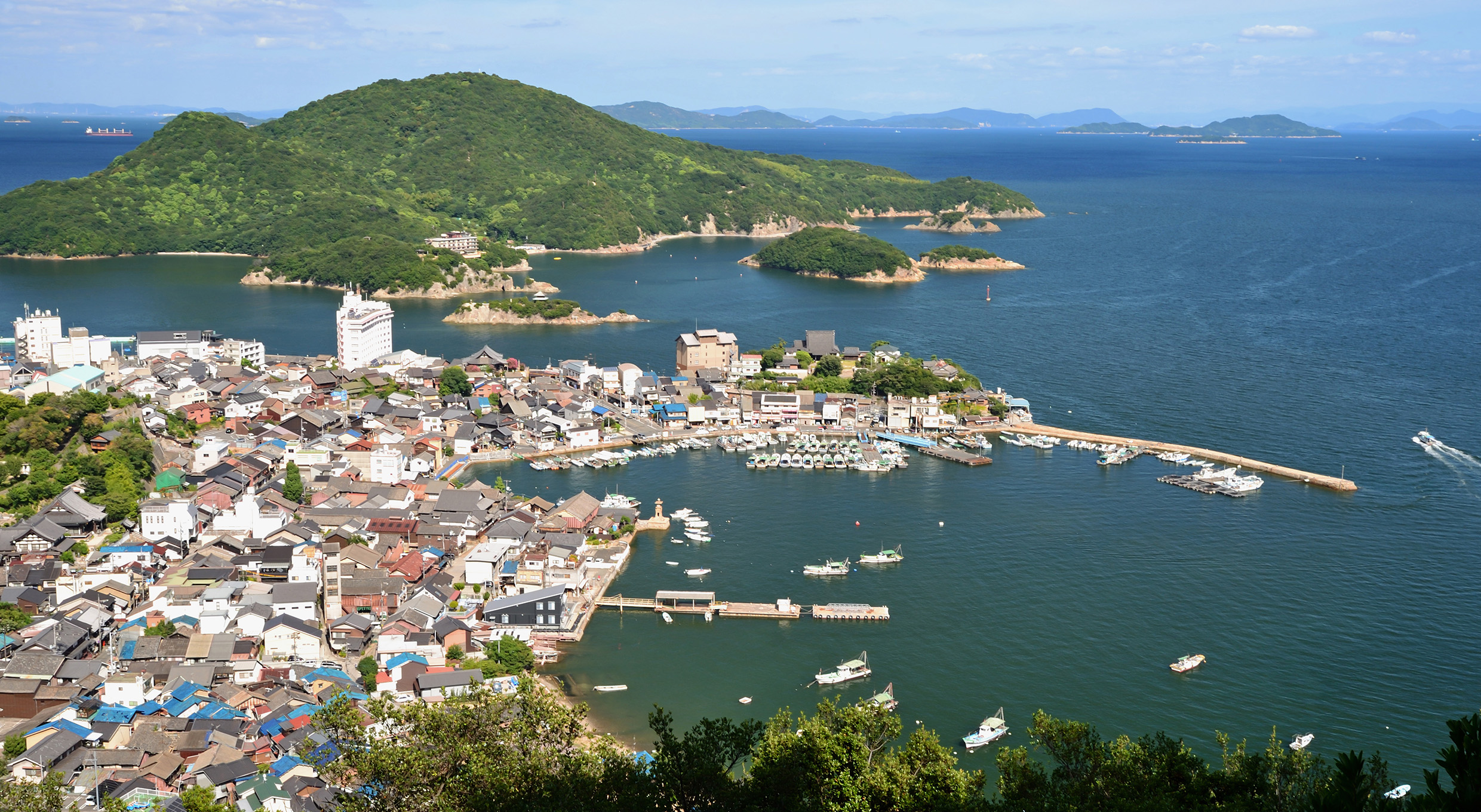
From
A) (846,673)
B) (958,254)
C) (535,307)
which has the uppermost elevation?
(958,254)

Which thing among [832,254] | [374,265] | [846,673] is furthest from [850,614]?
[832,254]

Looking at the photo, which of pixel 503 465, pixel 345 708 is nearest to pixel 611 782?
pixel 345 708

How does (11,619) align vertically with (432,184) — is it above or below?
below

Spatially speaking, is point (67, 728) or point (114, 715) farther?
point (114, 715)

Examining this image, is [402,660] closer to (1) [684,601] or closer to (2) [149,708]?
(2) [149,708]

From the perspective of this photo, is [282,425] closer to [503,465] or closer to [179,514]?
[503,465]

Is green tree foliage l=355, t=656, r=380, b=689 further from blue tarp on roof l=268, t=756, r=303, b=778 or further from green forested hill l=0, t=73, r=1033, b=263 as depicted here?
green forested hill l=0, t=73, r=1033, b=263

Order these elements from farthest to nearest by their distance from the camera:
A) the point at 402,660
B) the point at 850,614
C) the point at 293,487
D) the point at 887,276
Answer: the point at 887,276
the point at 293,487
the point at 850,614
the point at 402,660
